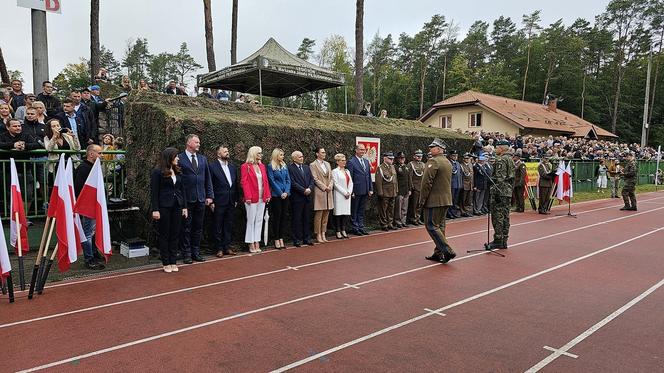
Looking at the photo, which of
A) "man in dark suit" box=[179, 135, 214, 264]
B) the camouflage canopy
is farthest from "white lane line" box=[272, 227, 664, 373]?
the camouflage canopy

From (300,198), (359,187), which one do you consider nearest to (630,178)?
(359,187)

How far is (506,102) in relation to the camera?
137ft

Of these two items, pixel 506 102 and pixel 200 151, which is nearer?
pixel 200 151

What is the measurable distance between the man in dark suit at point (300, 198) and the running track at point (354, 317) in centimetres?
98

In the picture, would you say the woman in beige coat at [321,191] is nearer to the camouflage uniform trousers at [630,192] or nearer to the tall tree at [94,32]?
the tall tree at [94,32]

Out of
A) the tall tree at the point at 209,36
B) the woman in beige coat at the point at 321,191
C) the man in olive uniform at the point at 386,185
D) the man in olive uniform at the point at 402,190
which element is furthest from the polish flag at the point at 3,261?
the tall tree at the point at 209,36

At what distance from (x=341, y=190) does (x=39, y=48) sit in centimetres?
793

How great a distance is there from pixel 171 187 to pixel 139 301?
75.9 inches

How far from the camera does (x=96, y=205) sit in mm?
5992

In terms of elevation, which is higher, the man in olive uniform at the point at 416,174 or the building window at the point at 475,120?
the building window at the point at 475,120

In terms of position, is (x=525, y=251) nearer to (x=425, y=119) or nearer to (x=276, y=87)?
(x=276, y=87)

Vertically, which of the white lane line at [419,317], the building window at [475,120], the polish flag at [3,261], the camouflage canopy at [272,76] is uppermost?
the building window at [475,120]

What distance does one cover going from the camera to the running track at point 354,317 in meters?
3.70

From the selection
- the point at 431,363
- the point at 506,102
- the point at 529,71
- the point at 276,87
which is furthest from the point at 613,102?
the point at 431,363
